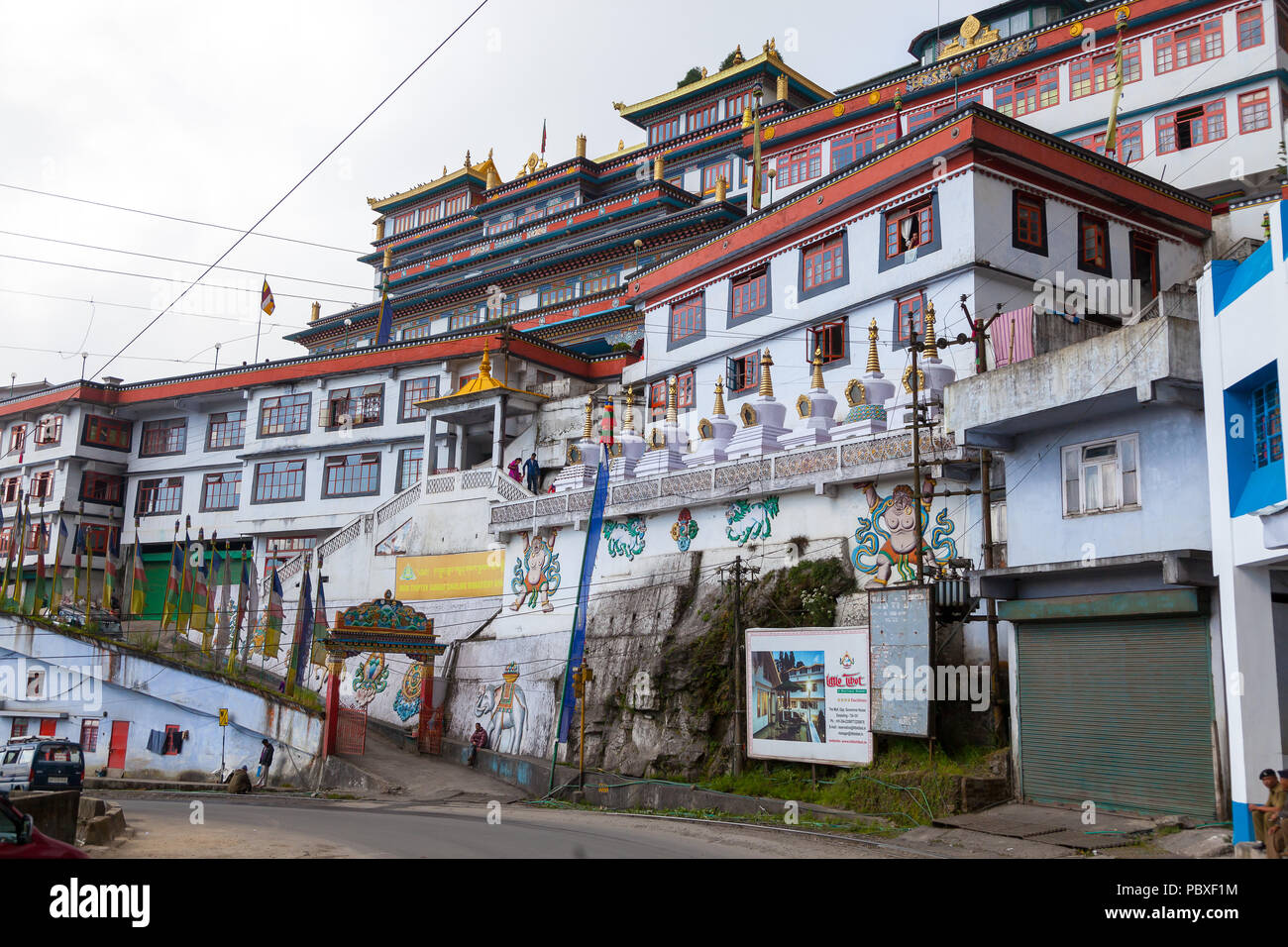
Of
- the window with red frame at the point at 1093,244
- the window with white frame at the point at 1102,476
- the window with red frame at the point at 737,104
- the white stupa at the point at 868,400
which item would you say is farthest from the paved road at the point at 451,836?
the window with red frame at the point at 737,104

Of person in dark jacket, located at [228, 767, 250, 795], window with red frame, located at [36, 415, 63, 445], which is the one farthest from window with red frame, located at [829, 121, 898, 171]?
window with red frame, located at [36, 415, 63, 445]

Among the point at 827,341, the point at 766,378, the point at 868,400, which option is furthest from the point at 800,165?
the point at 868,400

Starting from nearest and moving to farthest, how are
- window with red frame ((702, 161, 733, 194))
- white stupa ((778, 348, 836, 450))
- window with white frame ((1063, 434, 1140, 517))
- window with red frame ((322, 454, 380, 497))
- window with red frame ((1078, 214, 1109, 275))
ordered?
window with white frame ((1063, 434, 1140, 517)) < white stupa ((778, 348, 836, 450)) < window with red frame ((1078, 214, 1109, 275)) < window with red frame ((322, 454, 380, 497)) < window with red frame ((702, 161, 733, 194))

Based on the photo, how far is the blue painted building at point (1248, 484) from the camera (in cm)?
1355

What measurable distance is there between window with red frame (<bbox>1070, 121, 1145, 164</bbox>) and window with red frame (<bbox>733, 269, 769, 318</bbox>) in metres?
12.1

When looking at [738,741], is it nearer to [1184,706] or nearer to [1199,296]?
[1184,706]

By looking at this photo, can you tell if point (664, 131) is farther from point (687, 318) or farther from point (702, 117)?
point (687, 318)

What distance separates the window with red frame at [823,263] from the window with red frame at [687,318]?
5156 millimetres

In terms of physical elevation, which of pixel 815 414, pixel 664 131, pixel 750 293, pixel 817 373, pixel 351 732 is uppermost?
pixel 664 131

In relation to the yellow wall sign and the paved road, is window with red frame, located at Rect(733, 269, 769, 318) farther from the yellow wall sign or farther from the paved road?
the paved road

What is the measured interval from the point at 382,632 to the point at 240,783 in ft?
18.3

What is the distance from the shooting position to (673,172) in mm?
55656

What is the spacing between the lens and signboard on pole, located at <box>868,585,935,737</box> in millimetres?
18453

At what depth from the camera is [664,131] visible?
189 ft
